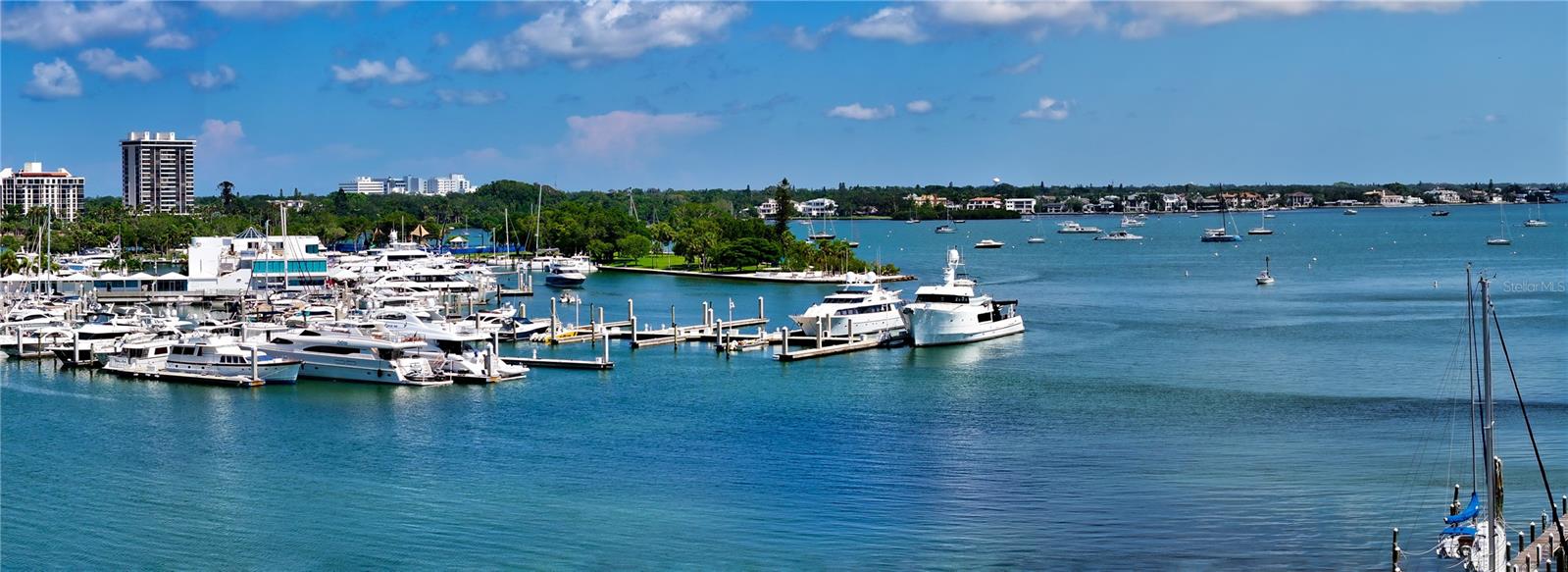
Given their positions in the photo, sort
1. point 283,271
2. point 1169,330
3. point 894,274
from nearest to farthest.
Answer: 1. point 1169,330
2. point 283,271
3. point 894,274

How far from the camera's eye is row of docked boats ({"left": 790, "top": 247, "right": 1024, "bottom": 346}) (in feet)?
153

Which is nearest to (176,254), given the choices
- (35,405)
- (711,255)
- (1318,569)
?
(711,255)

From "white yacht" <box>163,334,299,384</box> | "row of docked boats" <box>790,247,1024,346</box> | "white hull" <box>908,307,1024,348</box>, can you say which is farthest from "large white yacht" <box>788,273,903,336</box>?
"white yacht" <box>163,334,299,384</box>

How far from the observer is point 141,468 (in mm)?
28828

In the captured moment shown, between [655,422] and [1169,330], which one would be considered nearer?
[655,422]

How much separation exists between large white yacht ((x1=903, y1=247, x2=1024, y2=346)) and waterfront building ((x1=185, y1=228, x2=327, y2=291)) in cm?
3081

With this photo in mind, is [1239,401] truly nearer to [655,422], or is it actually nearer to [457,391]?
[655,422]

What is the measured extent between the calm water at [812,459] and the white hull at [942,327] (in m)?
0.68

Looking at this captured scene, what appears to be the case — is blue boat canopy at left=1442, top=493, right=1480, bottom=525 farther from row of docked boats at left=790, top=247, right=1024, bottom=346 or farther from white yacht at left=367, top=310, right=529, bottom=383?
row of docked boats at left=790, top=247, right=1024, bottom=346

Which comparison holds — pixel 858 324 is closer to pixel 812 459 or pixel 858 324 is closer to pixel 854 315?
pixel 854 315

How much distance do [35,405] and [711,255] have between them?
2124 inches

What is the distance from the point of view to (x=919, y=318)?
4672cm

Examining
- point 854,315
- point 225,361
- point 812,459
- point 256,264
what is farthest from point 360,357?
point 256,264

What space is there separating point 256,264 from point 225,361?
32515 millimetres
